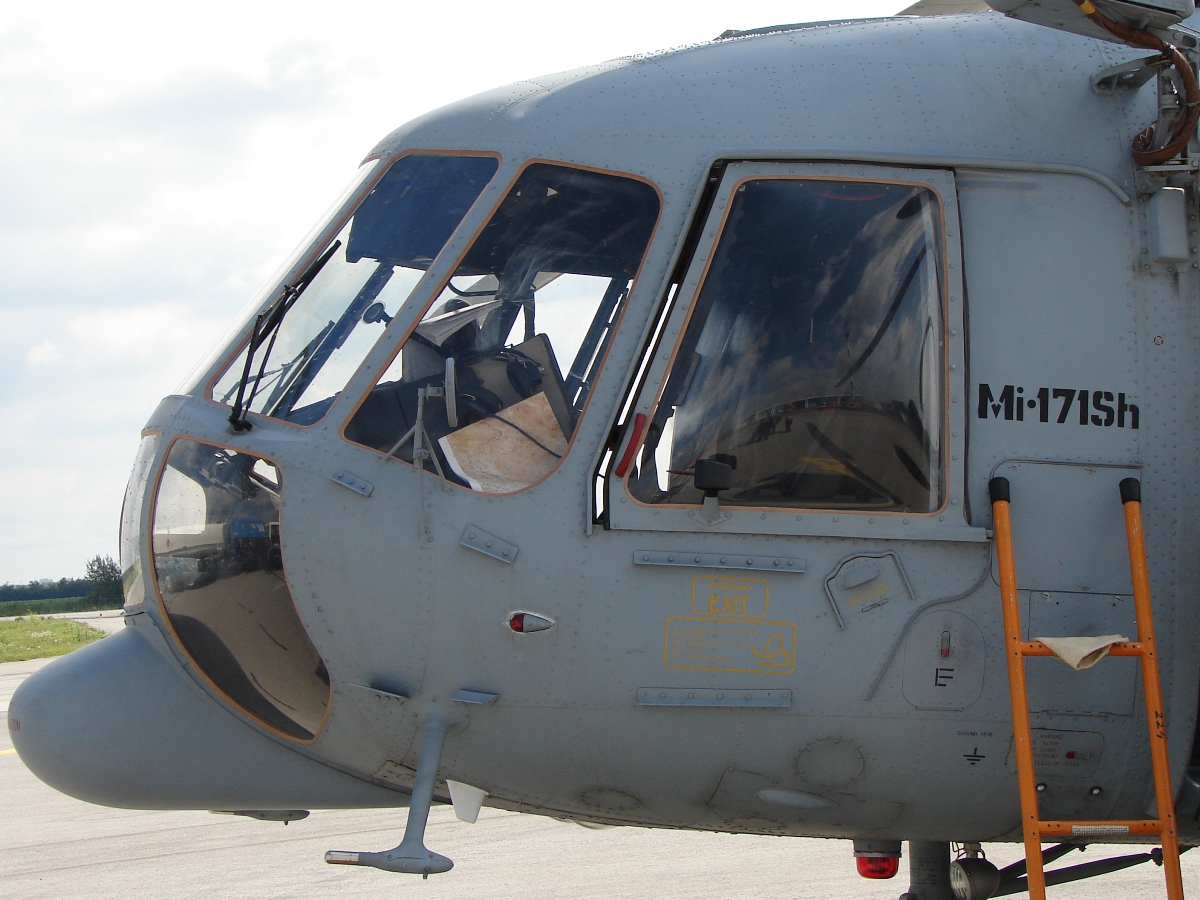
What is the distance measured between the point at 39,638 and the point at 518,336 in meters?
35.3

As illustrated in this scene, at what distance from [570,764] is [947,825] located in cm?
119

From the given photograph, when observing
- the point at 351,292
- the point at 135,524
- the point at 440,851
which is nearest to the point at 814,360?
the point at 351,292

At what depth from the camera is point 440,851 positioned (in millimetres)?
8469

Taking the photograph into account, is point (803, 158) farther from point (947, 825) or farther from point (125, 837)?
point (125, 837)

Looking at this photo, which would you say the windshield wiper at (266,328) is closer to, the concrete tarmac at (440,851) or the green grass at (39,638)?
the concrete tarmac at (440,851)

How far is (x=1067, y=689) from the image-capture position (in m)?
3.34

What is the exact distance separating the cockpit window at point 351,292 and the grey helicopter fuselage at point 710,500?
3 centimetres

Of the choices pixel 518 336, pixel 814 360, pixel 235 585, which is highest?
pixel 518 336

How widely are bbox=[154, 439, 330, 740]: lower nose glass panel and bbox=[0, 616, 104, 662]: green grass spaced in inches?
912

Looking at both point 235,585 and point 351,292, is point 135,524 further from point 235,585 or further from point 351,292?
point 351,292

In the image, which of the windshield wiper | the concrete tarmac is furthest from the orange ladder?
the concrete tarmac

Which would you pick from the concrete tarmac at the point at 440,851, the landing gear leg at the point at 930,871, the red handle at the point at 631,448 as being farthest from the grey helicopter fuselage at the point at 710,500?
the concrete tarmac at the point at 440,851

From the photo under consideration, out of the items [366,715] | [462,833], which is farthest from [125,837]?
[366,715]

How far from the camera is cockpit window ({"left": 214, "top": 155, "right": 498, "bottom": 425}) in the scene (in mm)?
3516
